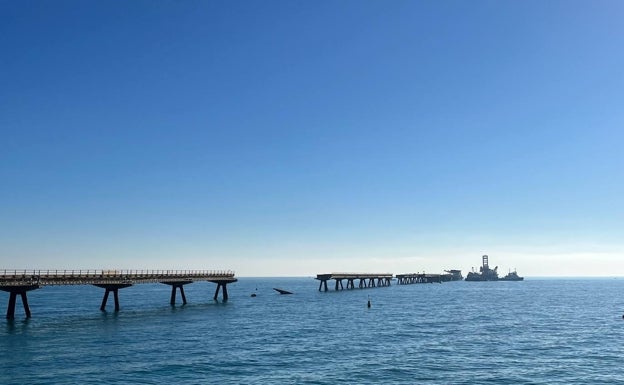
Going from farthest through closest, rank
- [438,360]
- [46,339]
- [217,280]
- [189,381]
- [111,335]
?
[217,280] < [111,335] < [46,339] < [438,360] < [189,381]

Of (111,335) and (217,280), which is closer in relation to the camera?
(111,335)

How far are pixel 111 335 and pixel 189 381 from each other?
20944mm

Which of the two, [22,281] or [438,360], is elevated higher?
[22,281]

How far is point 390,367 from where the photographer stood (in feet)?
106

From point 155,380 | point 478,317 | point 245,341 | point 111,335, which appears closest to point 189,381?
point 155,380

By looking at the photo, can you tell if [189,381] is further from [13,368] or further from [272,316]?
[272,316]

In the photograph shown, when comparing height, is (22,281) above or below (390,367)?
above

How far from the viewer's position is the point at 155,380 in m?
28.5

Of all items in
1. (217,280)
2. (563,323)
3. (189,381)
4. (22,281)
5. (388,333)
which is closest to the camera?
(189,381)

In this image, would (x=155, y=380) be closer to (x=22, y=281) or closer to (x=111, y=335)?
(x=111, y=335)

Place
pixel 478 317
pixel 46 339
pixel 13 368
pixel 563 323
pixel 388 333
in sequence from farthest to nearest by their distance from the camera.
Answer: pixel 478 317
pixel 563 323
pixel 388 333
pixel 46 339
pixel 13 368

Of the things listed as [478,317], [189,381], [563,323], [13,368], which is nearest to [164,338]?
[13,368]

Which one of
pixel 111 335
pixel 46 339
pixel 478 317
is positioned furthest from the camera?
pixel 478 317

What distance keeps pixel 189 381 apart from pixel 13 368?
12284 millimetres
